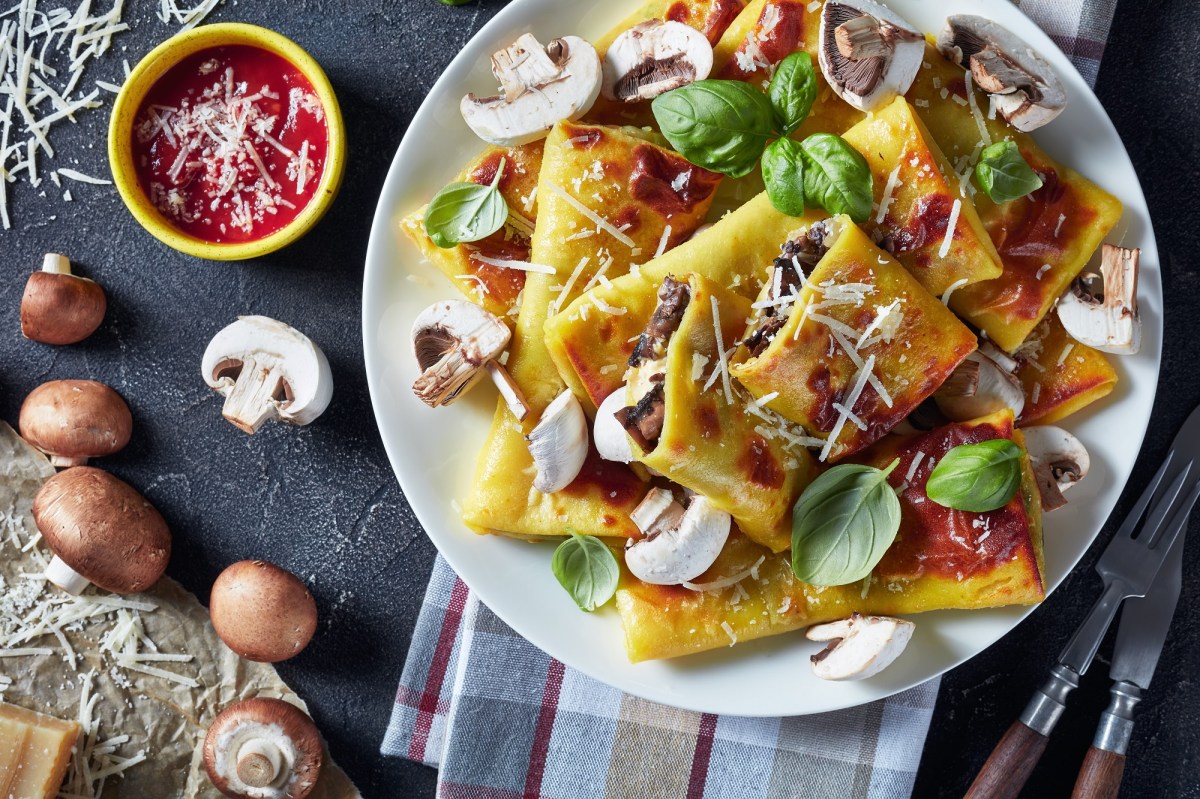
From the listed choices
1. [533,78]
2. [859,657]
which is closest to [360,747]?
[859,657]

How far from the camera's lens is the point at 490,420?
2588mm

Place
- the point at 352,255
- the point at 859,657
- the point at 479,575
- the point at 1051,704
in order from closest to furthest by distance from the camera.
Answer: the point at 859,657, the point at 479,575, the point at 1051,704, the point at 352,255

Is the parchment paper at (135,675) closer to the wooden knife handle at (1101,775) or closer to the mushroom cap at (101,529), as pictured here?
the mushroom cap at (101,529)

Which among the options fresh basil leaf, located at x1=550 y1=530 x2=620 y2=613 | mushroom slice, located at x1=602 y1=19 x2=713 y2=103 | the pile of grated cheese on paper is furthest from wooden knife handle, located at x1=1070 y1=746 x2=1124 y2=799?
the pile of grated cheese on paper

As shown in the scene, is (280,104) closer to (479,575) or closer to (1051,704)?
(479,575)

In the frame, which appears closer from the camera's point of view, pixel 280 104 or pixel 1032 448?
pixel 1032 448

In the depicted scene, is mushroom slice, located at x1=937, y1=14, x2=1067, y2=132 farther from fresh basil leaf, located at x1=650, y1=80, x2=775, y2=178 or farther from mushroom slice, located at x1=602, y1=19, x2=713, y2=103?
mushroom slice, located at x1=602, y1=19, x2=713, y2=103

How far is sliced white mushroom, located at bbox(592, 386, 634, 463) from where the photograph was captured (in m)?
2.28

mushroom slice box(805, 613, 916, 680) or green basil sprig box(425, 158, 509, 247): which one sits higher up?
green basil sprig box(425, 158, 509, 247)

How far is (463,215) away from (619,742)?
5.25 feet

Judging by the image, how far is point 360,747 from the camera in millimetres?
3152

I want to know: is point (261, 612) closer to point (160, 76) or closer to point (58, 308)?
point (58, 308)

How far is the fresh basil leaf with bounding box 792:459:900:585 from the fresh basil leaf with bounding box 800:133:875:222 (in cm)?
58

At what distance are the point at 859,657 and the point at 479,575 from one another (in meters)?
0.95
